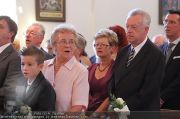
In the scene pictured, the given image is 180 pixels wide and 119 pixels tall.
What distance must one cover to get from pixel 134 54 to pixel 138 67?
0.55 feet

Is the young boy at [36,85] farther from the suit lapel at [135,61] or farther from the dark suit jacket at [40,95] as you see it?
the suit lapel at [135,61]

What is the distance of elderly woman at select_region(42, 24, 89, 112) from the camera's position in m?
3.01

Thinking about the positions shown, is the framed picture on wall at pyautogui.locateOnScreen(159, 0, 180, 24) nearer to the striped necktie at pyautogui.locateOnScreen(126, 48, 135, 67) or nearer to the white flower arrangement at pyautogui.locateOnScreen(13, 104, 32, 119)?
the striped necktie at pyautogui.locateOnScreen(126, 48, 135, 67)

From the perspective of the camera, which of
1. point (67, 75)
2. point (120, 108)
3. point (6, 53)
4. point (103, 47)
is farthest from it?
point (103, 47)

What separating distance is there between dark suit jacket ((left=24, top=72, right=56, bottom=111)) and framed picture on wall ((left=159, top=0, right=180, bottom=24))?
5.45 meters

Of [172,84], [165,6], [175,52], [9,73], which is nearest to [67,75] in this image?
[9,73]

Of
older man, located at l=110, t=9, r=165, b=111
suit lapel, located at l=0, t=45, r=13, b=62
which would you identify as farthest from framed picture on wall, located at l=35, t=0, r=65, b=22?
older man, located at l=110, t=9, r=165, b=111

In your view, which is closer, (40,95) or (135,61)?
(40,95)

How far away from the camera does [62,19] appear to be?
730 centimetres

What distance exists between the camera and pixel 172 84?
3803 mm

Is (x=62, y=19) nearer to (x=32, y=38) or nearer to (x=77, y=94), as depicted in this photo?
(x=32, y=38)

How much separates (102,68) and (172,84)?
2.27ft

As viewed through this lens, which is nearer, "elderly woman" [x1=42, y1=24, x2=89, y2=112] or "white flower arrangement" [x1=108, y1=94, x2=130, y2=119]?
"white flower arrangement" [x1=108, y1=94, x2=130, y2=119]

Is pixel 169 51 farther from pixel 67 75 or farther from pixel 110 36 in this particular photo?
pixel 67 75
